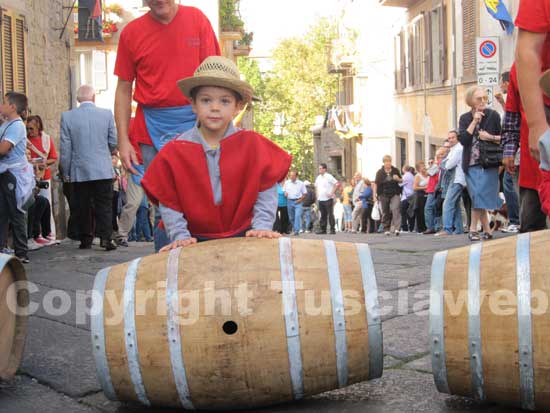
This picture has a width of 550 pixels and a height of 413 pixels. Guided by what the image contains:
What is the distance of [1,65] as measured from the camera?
13516mm

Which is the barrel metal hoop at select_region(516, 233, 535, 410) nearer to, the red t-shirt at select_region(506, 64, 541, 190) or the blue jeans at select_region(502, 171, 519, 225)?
the red t-shirt at select_region(506, 64, 541, 190)

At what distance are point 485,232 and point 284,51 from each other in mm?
49366

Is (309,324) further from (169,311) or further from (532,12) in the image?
(532,12)

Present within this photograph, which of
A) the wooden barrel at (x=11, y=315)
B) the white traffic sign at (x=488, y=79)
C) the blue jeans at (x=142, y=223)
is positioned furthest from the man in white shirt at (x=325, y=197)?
the wooden barrel at (x=11, y=315)

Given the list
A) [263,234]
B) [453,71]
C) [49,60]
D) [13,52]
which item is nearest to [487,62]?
[49,60]

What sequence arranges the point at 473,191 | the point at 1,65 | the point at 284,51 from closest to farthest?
the point at 473,191, the point at 1,65, the point at 284,51

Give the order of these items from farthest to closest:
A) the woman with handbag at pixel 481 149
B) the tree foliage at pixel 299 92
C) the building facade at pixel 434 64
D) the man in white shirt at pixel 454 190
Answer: the tree foliage at pixel 299 92
the building facade at pixel 434 64
the man in white shirt at pixel 454 190
the woman with handbag at pixel 481 149

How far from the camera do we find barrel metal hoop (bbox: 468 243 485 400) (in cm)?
343

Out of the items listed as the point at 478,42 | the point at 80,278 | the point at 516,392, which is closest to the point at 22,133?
the point at 80,278

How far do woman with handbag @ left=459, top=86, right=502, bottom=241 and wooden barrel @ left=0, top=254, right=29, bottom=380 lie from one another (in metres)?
Answer: 7.86

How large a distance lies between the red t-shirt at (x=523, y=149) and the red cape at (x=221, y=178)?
986mm

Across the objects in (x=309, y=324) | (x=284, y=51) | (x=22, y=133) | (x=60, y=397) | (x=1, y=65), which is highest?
(x=284, y=51)

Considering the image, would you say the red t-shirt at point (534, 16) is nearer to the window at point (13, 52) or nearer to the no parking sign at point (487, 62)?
the window at point (13, 52)

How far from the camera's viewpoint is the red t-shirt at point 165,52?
550 centimetres
